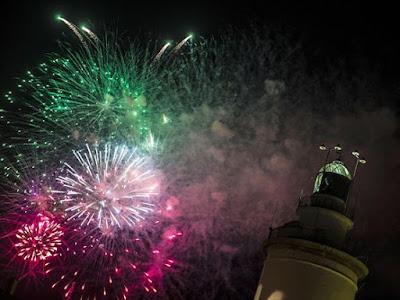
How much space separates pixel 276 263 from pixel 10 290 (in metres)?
14.9

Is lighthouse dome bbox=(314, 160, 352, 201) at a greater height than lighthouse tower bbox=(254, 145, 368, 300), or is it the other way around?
lighthouse dome bbox=(314, 160, 352, 201)

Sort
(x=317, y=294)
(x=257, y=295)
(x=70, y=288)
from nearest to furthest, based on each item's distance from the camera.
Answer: (x=317, y=294)
(x=257, y=295)
(x=70, y=288)

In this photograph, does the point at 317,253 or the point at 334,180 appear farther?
the point at 334,180

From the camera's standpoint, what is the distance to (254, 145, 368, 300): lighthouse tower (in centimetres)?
1994

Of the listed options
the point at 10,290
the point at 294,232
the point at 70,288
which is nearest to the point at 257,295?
the point at 294,232

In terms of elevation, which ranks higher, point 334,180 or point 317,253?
point 334,180

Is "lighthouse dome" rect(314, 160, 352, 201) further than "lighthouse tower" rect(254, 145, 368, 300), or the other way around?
"lighthouse dome" rect(314, 160, 352, 201)

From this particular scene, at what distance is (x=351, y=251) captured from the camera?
2058cm

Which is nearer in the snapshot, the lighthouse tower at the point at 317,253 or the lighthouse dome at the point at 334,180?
the lighthouse tower at the point at 317,253

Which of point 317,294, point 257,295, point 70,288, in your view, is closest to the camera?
point 317,294

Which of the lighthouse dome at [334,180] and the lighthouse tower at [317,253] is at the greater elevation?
the lighthouse dome at [334,180]

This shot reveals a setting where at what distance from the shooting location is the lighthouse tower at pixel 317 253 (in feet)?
65.4

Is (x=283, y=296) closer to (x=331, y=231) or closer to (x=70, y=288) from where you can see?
(x=331, y=231)

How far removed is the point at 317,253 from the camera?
20.1m
